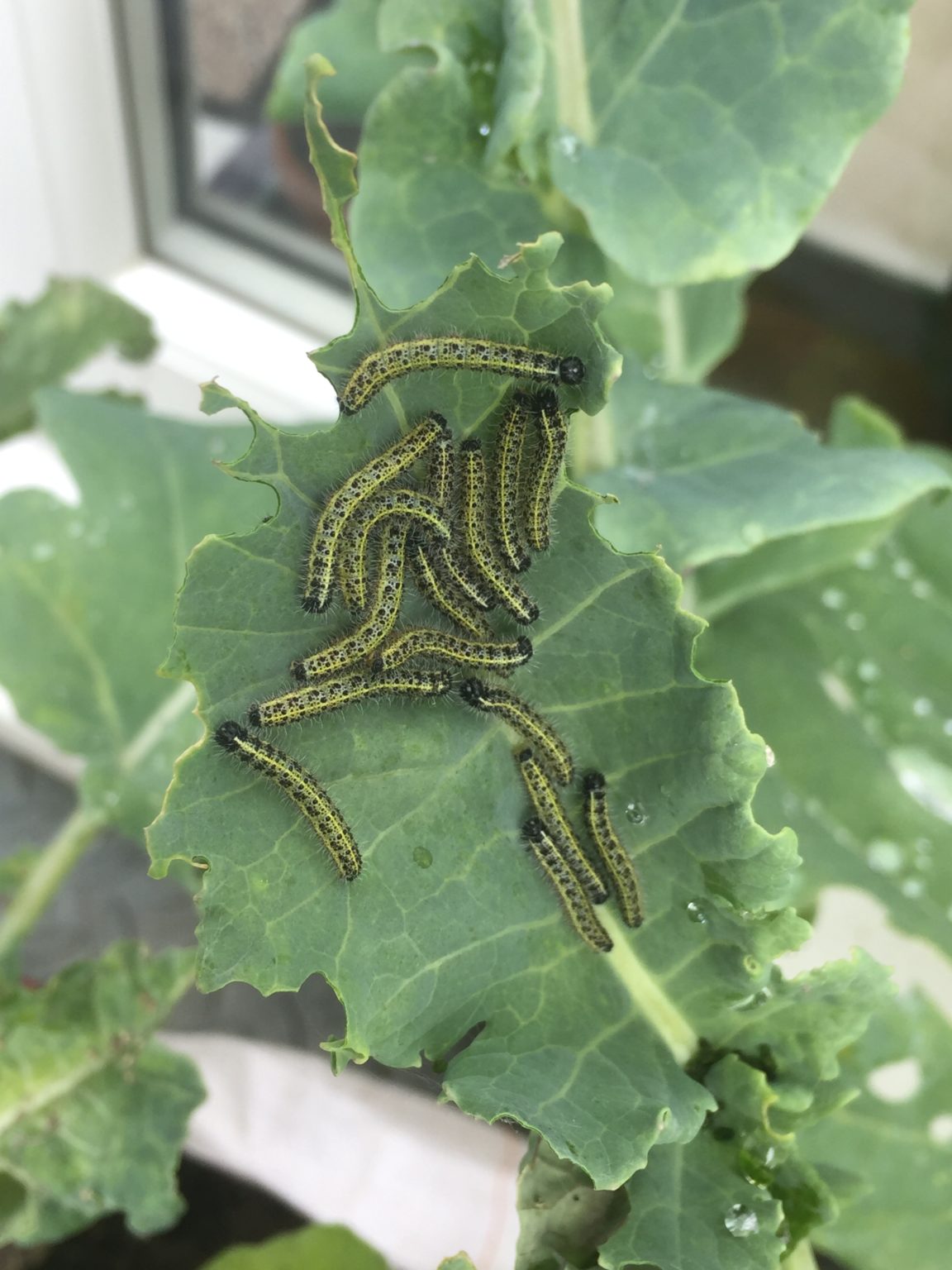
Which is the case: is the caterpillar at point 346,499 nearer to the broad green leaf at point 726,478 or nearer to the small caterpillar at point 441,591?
the small caterpillar at point 441,591

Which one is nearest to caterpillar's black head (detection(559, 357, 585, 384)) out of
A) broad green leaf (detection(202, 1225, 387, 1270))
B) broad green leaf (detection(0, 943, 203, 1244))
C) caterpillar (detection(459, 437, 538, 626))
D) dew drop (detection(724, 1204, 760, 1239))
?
caterpillar (detection(459, 437, 538, 626))

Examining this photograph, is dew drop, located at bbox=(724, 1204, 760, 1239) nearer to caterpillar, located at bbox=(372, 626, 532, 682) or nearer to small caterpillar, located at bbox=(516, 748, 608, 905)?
small caterpillar, located at bbox=(516, 748, 608, 905)

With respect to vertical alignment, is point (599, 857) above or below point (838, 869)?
above

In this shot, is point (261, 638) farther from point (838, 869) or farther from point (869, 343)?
point (869, 343)

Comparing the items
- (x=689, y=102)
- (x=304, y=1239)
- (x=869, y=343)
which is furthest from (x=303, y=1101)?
(x=869, y=343)

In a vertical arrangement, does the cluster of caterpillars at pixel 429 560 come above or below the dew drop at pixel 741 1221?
above

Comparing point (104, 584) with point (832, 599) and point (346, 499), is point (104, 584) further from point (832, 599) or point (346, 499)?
point (832, 599)

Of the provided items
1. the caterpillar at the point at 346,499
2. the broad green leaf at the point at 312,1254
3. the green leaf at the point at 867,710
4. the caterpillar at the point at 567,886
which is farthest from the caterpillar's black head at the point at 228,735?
the broad green leaf at the point at 312,1254
